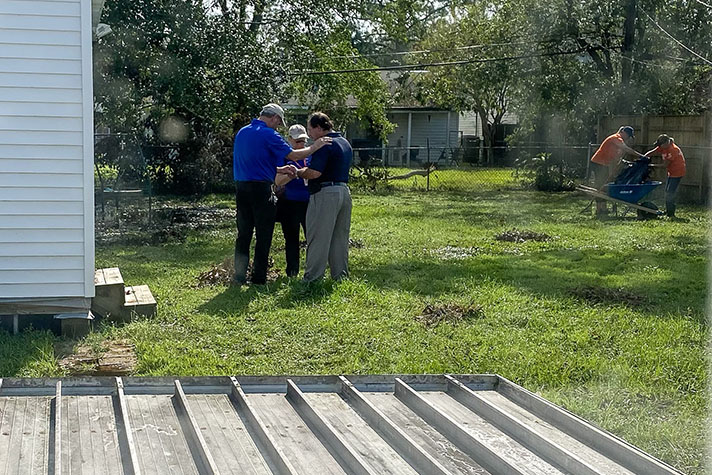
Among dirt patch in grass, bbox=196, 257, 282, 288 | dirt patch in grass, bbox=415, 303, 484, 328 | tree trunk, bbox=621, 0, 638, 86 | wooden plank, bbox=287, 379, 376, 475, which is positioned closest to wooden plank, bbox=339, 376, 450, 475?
wooden plank, bbox=287, 379, 376, 475

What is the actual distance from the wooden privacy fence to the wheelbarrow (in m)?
3.64

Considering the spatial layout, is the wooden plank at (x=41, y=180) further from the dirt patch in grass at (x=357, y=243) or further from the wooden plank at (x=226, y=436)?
the dirt patch in grass at (x=357, y=243)

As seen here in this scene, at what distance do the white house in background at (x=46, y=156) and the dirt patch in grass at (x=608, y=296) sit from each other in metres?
4.88

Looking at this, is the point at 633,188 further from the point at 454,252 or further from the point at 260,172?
the point at 260,172

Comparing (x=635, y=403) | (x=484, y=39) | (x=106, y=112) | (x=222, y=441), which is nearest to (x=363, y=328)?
(x=635, y=403)

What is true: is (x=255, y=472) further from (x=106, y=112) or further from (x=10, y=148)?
(x=106, y=112)

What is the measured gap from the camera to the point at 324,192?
9281 millimetres

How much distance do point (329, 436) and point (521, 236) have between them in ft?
34.9

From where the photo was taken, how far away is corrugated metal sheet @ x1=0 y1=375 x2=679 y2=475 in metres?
3.71

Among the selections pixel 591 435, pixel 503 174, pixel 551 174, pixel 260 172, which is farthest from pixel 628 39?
pixel 591 435

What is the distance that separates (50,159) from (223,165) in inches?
625

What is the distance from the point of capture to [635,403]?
5.84 meters

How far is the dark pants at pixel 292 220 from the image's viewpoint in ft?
32.8

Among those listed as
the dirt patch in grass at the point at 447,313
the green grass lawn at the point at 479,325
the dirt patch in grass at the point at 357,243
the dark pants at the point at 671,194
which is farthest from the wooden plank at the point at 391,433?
the dark pants at the point at 671,194
